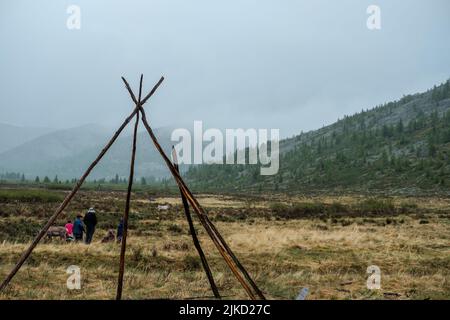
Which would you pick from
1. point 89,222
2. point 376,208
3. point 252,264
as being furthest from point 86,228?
point 376,208

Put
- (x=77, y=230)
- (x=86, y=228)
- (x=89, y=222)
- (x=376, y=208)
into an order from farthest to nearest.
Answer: (x=376, y=208) → (x=86, y=228) → (x=77, y=230) → (x=89, y=222)

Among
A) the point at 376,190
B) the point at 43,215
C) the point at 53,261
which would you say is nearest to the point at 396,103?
the point at 376,190

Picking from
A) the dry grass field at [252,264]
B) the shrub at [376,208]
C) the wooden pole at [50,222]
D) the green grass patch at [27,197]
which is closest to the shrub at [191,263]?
the dry grass field at [252,264]

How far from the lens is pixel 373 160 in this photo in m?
122

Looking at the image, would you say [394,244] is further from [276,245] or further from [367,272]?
[367,272]

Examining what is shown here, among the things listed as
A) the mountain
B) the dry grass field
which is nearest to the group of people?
the dry grass field

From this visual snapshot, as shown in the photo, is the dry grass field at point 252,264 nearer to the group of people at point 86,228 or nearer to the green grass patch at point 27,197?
the group of people at point 86,228

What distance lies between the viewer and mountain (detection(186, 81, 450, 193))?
323 ft

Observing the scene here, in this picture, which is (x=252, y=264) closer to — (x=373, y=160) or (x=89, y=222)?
(x=89, y=222)

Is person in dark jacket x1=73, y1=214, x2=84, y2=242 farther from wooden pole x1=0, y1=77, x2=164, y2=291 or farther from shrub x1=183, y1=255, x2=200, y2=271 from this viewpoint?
wooden pole x1=0, y1=77, x2=164, y2=291

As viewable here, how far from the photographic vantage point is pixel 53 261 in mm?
14898

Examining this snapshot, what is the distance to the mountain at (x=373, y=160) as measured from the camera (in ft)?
323

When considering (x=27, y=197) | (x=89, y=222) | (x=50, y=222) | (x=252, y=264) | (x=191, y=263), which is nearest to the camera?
(x=50, y=222)
